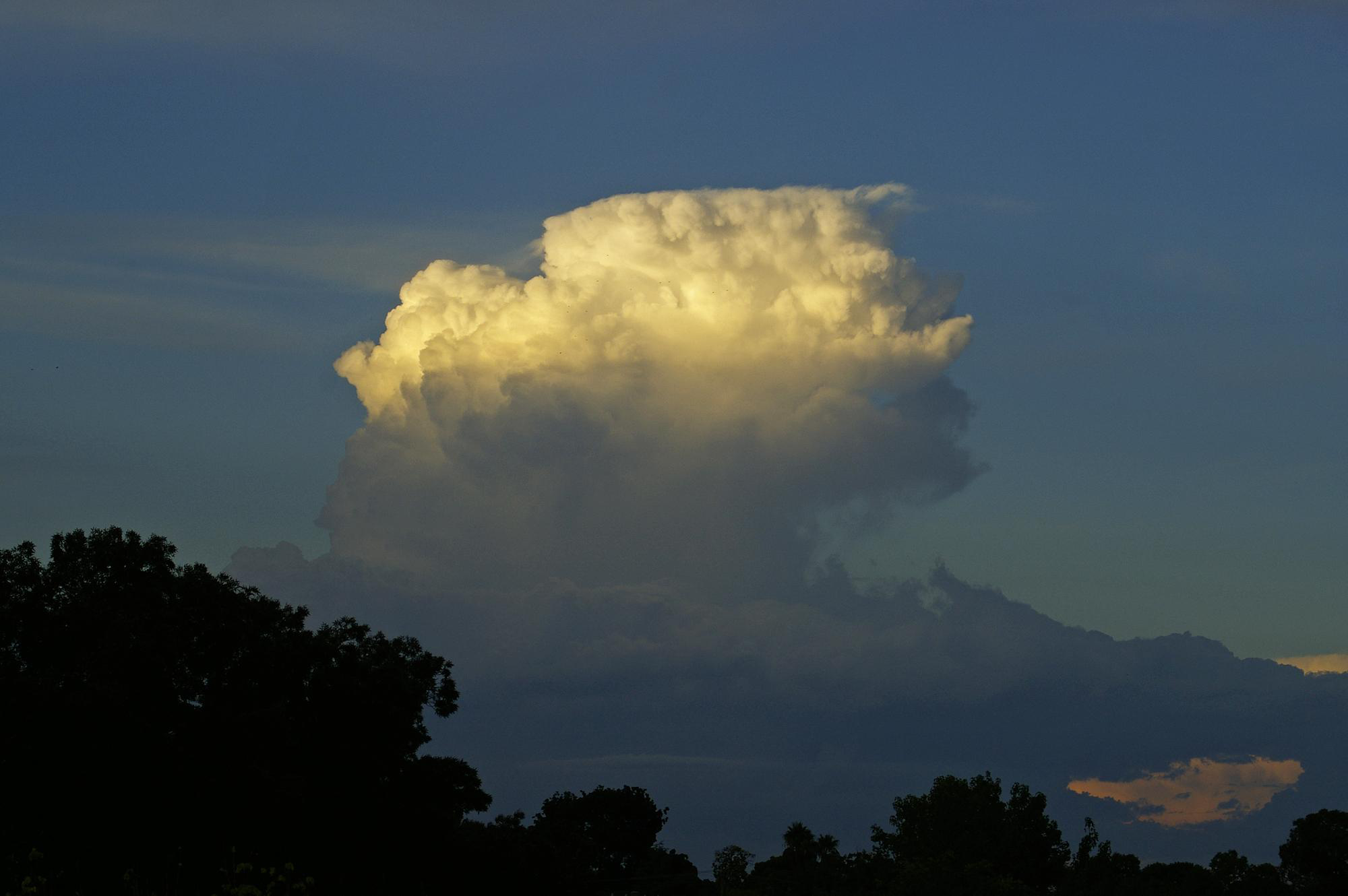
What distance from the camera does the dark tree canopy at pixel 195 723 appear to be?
4706 centimetres

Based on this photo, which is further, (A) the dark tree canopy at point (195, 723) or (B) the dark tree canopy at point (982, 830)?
(B) the dark tree canopy at point (982, 830)

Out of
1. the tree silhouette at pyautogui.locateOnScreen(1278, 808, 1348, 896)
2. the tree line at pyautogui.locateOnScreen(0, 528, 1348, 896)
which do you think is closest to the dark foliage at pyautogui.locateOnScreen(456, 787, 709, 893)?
the tree line at pyautogui.locateOnScreen(0, 528, 1348, 896)

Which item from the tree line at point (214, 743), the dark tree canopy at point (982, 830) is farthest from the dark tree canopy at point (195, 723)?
the dark tree canopy at point (982, 830)

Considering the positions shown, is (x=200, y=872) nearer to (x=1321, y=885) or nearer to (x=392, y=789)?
(x=392, y=789)

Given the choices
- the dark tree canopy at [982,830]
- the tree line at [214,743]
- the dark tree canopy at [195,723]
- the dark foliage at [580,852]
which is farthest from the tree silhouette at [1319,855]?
the dark tree canopy at [195,723]

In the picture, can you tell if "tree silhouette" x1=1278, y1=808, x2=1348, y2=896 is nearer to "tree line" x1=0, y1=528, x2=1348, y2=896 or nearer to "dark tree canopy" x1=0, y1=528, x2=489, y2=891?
"tree line" x1=0, y1=528, x2=1348, y2=896

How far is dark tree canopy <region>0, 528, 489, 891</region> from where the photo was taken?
154 ft

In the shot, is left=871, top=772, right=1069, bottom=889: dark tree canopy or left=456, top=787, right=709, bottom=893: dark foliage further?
left=871, top=772, right=1069, bottom=889: dark tree canopy

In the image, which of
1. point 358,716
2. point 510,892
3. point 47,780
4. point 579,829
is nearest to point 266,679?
point 358,716

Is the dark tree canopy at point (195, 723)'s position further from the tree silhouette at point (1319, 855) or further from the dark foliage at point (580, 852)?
the tree silhouette at point (1319, 855)

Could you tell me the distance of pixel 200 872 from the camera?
45500 mm

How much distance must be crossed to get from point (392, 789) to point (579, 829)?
108 meters

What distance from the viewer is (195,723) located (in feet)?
162

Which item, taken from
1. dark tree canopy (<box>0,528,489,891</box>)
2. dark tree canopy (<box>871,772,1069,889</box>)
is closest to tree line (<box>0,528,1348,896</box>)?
dark tree canopy (<box>0,528,489,891</box>)
